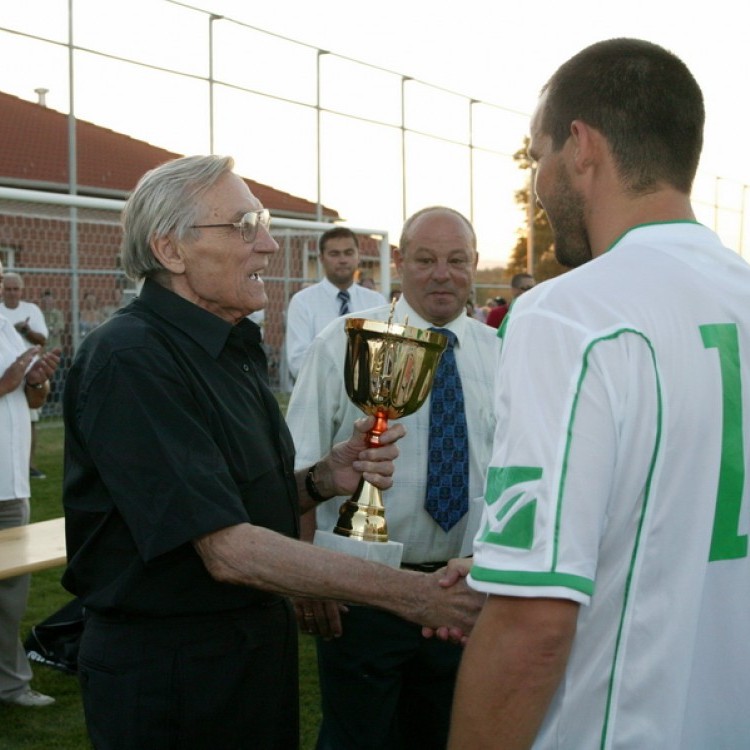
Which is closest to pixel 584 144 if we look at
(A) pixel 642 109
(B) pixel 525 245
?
(A) pixel 642 109

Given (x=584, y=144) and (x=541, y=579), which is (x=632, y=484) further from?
(x=584, y=144)

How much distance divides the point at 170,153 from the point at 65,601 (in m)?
8.93

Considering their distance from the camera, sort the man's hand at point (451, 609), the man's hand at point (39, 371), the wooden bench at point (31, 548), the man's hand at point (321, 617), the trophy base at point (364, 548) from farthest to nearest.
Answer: the man's hand at point (39, 371) < the wooden bench at point (31, 548) < the man's hand at point (321, 617) < the trophy base at point (364, 548) < the man's hand at point (451, 609)

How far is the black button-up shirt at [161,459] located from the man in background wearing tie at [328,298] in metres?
5.88

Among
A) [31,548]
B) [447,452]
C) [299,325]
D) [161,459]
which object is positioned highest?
[299,325]

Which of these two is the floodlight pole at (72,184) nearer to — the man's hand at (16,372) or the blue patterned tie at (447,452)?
the man's hand at (16,372)

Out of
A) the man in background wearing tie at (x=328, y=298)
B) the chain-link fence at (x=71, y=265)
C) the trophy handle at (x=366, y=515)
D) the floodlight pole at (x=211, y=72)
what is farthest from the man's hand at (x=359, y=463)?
the floodlight pole at (x=211, y=72)

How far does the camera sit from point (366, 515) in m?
2.77

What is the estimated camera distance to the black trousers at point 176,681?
2.28 metres

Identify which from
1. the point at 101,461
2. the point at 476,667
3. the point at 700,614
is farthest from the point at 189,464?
the point at 700,614

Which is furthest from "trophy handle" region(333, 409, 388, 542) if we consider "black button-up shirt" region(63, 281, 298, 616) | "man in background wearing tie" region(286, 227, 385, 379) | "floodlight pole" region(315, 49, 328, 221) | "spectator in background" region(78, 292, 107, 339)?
"floodlight pole" region(315, 49, 328, 221)

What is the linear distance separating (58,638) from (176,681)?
147 inches

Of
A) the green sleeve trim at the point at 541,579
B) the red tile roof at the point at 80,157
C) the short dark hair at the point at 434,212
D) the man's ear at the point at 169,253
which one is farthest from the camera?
the red tile roof at the point at 80,157

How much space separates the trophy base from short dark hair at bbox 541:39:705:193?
1304 mm
